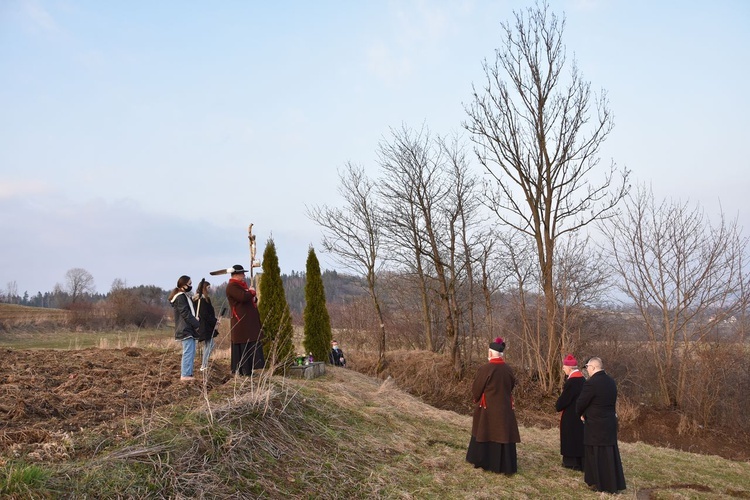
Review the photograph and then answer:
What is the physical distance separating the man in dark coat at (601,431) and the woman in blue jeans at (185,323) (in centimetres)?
567

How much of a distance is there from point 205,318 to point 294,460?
3.60 m

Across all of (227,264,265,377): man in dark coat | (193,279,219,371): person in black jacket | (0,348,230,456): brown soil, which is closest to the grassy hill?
(0,348,230,456): brown soil

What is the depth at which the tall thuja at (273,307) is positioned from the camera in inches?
438

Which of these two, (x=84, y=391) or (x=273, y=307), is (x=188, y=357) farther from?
(x=273, y=307)

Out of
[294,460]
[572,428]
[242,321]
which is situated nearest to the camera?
[294,460]

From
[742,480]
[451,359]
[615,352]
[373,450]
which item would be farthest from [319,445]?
[615,352]

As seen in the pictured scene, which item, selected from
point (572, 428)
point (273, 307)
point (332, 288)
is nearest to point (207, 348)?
point (273, 307)

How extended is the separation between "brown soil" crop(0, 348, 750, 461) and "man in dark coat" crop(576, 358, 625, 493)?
4826 millimetres

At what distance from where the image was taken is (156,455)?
511 centimetres

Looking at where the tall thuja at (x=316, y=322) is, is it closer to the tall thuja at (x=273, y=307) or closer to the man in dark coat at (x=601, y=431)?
the tall thuja at (x=273, y=307)

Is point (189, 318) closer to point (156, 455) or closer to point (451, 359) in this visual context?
point (156, 455)

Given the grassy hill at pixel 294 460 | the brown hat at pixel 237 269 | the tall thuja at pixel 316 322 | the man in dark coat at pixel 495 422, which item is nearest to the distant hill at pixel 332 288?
the tall thuja at pixel 316 322

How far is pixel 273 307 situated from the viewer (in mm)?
11602

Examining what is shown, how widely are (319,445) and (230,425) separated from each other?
121 cm
